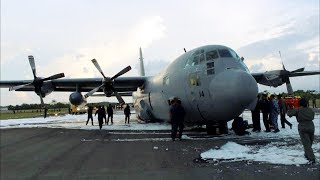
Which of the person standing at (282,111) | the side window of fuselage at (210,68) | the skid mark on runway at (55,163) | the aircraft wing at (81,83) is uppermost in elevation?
the aircraft wing at (81,83)

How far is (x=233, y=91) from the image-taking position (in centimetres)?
1376

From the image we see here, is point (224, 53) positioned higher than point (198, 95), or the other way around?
point (224, 53)

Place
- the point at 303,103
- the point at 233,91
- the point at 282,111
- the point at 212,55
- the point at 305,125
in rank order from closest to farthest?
the point at 305,125 < the point at 303,103 < the point at 233,91 < the point at 212,55 < the point at 282,111

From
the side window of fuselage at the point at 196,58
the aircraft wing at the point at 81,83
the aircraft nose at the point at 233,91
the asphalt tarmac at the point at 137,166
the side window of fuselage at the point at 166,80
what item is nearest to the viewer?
the asphalt tarmac at the point at 137,166

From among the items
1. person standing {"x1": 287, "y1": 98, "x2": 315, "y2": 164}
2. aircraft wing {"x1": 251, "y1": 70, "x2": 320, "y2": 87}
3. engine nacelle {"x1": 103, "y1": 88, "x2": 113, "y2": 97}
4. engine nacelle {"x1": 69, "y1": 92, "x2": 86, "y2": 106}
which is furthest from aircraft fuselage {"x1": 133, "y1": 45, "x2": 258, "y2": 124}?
aircraft wing {"x1": 251, "y1": 70, "x2": 320, "y2": 87}

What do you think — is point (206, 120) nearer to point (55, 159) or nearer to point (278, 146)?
point (278, 146)

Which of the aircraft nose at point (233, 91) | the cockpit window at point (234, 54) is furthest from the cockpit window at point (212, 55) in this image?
the aircraft nose at point (233, 91)

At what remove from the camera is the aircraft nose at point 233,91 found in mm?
13750

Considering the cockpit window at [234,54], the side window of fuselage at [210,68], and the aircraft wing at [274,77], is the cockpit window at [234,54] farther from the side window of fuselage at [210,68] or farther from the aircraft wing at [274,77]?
the aircraft wing at [274,77]

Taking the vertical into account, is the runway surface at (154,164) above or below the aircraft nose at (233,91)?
below

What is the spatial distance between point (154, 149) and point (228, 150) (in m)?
2.50

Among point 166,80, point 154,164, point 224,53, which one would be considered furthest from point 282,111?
point 154,164

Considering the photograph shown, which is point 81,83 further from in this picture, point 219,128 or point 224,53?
point 224,53

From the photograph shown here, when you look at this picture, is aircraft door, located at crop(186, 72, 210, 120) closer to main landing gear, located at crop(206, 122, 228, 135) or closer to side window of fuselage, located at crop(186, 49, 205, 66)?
side window of fuselage, located at crop(186, 49, 205, 66)
